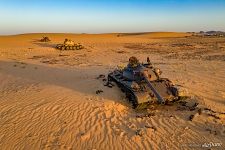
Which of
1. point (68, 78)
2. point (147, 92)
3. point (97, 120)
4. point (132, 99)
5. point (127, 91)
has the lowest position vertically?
point (68, 78)

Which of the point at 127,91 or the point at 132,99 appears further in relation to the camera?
the point at 127,91

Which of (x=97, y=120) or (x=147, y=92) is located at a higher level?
(x=147, y=92)

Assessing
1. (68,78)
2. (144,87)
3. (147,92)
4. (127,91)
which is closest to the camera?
(147,92)

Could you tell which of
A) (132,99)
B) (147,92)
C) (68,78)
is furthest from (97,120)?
(68,78)

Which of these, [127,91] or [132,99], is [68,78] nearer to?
[127,91]

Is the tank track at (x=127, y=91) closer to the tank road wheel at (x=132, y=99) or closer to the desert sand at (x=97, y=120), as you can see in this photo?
the tank road wheel at (x=132, y=99)

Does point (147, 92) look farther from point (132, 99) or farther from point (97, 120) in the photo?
point (97, 120)

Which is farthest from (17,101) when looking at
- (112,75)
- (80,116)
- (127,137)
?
(127,137)

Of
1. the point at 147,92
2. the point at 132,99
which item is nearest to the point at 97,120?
the point at 132,99

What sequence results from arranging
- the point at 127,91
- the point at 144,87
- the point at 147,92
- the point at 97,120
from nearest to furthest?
1. the point at 97,120
2. the point at 147,92
3. the point at 144,87
4. the point at 127,91

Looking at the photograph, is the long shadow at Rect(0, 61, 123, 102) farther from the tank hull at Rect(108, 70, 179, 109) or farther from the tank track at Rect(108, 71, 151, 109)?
the tank hull at Rect(108, 70, 179, 109)
